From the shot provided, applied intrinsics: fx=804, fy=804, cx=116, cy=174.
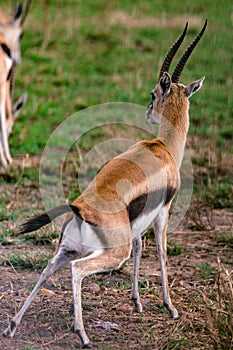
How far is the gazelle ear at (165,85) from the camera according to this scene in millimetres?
4918

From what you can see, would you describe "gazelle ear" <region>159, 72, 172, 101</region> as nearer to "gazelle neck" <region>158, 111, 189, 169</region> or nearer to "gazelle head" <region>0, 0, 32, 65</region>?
"gazelle neck" <region>158, 111, 189, 169</region>

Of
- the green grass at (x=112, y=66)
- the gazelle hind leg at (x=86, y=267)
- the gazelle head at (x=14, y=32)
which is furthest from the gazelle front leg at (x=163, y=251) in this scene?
the gazelle head at (x=14, y=32)

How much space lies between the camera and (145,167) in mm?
4324

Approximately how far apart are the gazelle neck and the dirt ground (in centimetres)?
78

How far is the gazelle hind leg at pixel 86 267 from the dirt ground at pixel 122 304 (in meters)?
0.16

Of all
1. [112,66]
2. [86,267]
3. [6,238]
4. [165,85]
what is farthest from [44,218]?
[112,66]

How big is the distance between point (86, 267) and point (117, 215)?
319 mm

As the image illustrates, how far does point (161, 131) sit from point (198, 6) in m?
7.81

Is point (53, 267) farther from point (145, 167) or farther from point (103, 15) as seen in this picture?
point (103, 15)

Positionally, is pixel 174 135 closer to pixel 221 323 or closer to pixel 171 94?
pixel 171 94

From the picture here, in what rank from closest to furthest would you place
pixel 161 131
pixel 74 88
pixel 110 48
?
pixel 161 131, pixel 74 88, pixel 110 48

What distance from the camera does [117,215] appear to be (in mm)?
3986

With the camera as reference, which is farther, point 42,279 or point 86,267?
point 42,279

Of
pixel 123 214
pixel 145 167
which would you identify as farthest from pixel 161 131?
pixel 123 214
